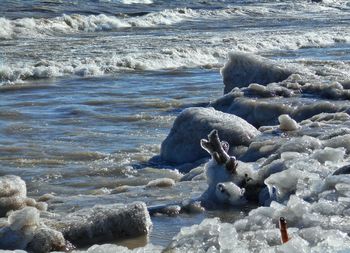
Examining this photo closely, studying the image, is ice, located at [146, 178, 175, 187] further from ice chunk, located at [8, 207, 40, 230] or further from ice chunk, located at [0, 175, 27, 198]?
ice chunk, located at [8, 207, 40, 230]

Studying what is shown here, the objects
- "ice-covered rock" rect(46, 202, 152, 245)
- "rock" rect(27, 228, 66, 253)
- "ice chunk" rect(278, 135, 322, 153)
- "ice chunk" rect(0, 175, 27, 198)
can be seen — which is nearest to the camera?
"rock" rect(27, 228, 66, 253)

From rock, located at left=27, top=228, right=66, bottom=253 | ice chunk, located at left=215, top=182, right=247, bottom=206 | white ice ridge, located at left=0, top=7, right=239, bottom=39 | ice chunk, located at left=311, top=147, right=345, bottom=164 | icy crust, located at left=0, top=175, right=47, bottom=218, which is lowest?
white ice ridge, located at left=0, top=7, right=239, bottom=39

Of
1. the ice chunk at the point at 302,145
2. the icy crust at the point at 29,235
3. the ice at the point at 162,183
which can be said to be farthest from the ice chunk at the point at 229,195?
the icy crust at the point at 29,235

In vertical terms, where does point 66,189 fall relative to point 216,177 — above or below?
below

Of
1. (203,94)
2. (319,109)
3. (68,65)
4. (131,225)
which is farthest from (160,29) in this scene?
(131,225)

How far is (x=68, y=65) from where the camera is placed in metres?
17.5

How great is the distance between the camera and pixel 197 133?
8656mm

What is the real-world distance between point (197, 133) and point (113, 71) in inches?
347

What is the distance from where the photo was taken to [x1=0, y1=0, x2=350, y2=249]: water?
8.64 meters

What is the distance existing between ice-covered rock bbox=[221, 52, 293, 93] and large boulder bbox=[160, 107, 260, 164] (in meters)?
2.78

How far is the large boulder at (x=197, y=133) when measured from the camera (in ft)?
27.3

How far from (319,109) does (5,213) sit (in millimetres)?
4293

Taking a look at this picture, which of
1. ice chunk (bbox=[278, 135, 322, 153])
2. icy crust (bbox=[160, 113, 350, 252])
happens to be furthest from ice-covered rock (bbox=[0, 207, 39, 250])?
ice chunk (bbox=[278, 135, 322, 153])

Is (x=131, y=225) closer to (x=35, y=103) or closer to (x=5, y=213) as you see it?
(x=5, y=213)
